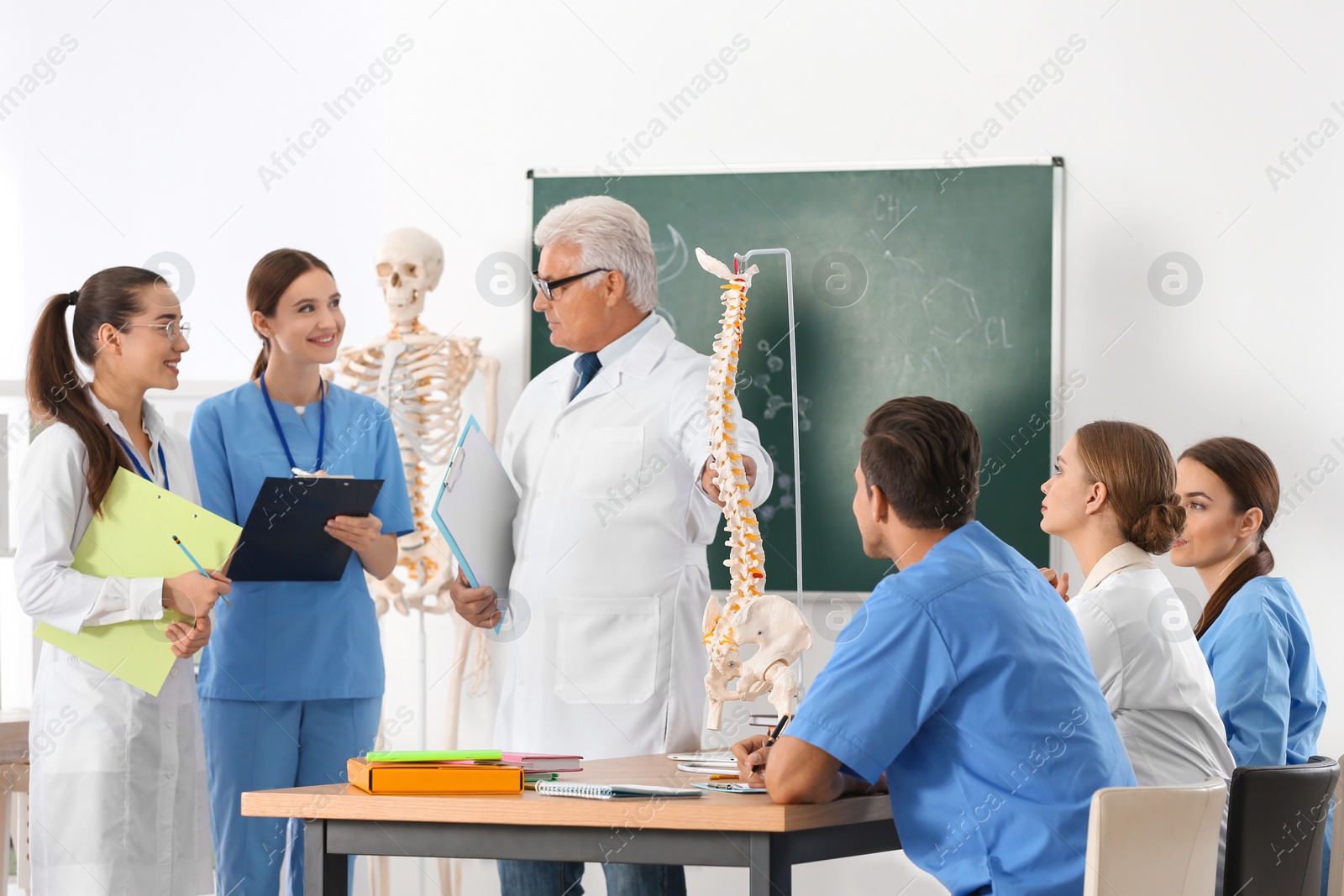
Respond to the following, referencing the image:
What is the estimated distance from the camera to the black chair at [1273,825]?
2129 mm

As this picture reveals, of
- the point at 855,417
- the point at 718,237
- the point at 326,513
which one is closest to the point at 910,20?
the point at 718,237

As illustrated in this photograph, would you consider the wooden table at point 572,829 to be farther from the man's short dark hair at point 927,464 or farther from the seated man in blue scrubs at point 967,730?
the man's short dark hair at point 927,464

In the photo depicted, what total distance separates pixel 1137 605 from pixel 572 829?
3.40ft

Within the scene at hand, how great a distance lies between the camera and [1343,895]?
121 inches

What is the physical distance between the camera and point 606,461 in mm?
2928

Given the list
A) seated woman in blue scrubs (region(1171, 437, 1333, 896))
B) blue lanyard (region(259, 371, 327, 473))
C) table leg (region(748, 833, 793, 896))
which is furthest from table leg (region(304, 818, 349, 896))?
seated woman in blue scrubs (region(1171, 437, 1333, 896))

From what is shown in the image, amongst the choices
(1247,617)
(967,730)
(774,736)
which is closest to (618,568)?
(774,736)

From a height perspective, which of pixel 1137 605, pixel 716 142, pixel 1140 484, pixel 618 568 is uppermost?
pixel 716 142

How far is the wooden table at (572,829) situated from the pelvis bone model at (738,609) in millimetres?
419

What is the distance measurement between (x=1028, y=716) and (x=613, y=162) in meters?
2.81

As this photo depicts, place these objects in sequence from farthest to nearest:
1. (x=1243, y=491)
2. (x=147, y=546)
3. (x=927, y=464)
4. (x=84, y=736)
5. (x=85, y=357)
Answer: (x=1243, y=491) → (x=85, y=357) → (x=147, y=546) → (x=84, y=736) → (x=927, y=464)

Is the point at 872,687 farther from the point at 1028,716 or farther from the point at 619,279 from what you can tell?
the point at 619,279

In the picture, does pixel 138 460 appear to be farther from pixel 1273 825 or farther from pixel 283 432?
pixel 1273 825

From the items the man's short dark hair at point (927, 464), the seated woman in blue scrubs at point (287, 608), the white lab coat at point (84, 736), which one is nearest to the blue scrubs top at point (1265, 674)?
the man's short dark hair at point (927, 464)
